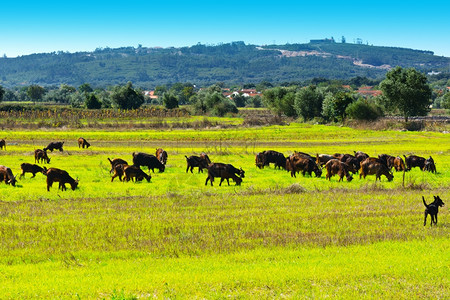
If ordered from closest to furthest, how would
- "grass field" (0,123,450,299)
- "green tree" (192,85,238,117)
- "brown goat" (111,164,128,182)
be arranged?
"grass field" (0,123,450,299)
"brown goat" (111,164,128,182)
"green tree" (192,85,238,117)

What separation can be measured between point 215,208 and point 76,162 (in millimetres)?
23866

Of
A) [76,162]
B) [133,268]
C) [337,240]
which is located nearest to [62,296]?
[133,268]

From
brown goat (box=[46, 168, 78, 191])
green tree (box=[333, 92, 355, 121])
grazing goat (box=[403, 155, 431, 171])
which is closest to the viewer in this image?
brown goat (box=[46, 168, 78, 191])

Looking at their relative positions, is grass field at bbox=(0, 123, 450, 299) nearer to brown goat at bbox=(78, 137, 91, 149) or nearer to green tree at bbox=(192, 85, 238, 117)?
brown goat at bbox=(78, 137, 91, 149)

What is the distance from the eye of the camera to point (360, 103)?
3775 inches

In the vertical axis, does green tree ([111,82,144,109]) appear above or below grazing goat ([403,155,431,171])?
above

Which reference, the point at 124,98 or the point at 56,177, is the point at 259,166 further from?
the point at 124,98

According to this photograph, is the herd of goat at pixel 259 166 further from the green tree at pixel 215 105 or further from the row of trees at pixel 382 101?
the green tree at pixel 215 105

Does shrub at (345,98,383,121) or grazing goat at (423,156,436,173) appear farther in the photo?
shrub at (345,98,383,121)

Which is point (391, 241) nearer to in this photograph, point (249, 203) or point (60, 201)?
point (249, 203)

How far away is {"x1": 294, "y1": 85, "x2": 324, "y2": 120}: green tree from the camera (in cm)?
10850

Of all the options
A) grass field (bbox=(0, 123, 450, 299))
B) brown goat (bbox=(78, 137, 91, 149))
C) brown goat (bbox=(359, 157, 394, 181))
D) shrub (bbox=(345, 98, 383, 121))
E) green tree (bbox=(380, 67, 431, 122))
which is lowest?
brown goat (bbox=(78, 137, 91, 149))

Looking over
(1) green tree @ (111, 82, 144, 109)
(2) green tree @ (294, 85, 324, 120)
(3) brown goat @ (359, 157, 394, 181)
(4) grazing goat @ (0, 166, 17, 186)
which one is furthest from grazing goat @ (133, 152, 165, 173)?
(1) green tree @ (111, 82, 144, 109)

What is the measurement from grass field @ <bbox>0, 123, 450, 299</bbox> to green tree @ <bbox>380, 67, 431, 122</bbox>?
6672 centimetres
